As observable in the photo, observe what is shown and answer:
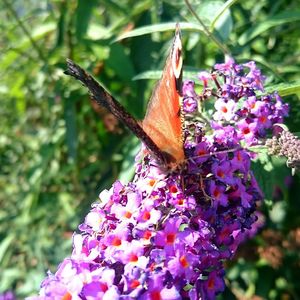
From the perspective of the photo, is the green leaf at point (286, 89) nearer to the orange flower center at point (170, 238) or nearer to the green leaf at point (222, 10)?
the green leaf at point (222, 10)

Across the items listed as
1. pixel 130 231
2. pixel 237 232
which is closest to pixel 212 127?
pixel 237 232

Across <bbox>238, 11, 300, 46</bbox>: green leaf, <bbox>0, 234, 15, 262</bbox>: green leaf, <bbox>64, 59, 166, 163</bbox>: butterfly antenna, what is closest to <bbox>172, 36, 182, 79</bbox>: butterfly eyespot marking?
<bbox>64, 59, 166, 163</bbox>: butterfly antenna

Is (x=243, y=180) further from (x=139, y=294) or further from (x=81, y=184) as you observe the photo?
(x=81, y=184)

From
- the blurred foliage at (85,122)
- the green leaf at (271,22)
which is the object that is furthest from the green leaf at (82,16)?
the green leaf at (271,22)

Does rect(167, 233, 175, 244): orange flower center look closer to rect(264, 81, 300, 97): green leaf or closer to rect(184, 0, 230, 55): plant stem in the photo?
rect(264, 81, 300, 97): green leaf

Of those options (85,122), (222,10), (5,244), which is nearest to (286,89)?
(222,10)

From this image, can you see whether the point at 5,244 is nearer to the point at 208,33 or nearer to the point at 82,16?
the point at 82,16

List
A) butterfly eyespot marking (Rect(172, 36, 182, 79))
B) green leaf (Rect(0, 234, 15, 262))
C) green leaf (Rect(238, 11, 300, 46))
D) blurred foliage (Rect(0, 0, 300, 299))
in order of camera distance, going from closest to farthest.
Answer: butterfly eyespot marking (Rect(172, 36, 182, 79)) < green leaf (Rect(238, 11, 300, 46)) < blurred foliage (Rect(0, 0, 300, 299)) < green leaf (Rect(0, 234, 15, 262))
